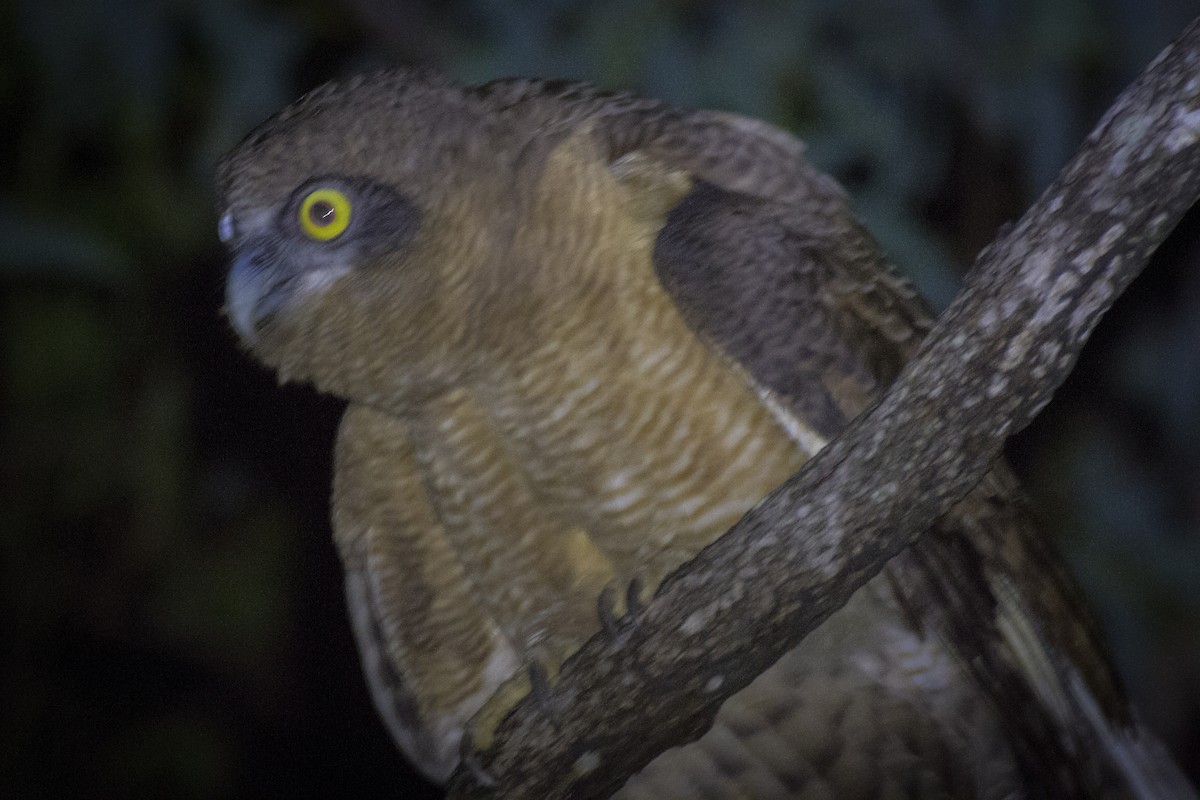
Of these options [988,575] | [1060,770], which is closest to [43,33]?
[988,575]

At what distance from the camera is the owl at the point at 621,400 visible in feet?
3.39

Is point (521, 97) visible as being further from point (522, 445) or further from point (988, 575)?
point (988, 575)

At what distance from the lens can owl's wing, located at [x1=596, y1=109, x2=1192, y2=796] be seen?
1.01 metres

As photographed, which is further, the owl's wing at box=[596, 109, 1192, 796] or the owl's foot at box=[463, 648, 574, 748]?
the owl's foot at box=[463, 648, 574, 748]

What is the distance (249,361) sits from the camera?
3.87 ft

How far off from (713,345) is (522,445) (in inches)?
10.1

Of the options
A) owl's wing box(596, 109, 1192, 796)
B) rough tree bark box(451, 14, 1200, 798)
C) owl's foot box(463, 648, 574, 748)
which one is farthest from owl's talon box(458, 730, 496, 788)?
owl's wing box(596, 109, 1192, 796)

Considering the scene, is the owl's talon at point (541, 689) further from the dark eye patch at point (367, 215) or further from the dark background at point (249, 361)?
the dark eye patch at point (367, 215)

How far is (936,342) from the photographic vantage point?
2.69 feet

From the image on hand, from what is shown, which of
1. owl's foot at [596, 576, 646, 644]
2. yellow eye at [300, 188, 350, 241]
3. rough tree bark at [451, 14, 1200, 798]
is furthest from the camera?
yellow eye at [300, 188, 350, 241]

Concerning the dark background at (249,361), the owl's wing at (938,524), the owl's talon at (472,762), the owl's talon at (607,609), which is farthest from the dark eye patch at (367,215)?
the owl's talon at (472,762)

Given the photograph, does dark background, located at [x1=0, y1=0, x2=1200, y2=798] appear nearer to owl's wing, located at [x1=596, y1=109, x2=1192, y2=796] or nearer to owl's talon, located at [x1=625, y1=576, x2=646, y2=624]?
owl's wing, located at [x1=596, y1=109, x2=1192, y2=796]

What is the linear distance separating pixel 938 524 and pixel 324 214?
0.69 m

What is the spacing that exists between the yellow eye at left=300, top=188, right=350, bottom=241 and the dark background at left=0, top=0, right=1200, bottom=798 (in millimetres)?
163
